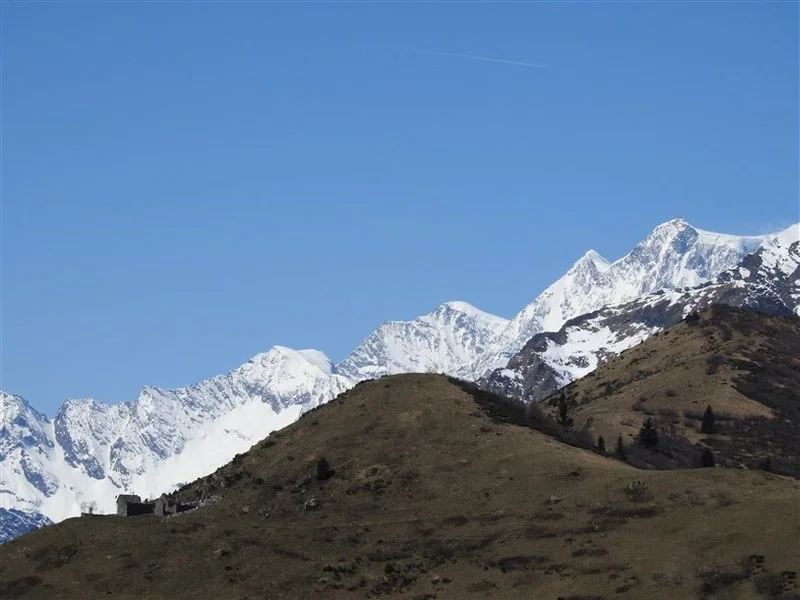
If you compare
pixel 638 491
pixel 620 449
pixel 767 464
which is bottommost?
pixel 638 491

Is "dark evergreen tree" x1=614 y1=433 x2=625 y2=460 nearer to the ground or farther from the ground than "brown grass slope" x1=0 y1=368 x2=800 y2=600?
farther from the ground

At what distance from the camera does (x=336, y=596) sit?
122 metres

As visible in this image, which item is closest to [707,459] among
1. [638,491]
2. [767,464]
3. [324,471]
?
[767,464]

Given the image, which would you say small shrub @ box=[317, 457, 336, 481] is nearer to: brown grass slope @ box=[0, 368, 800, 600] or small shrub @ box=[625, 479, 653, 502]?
brown grass slope @ box=[0, 368, 800, 600]

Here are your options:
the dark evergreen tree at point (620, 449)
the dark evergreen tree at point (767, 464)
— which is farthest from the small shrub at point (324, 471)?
the dark evergreen tree at point (767, 464)

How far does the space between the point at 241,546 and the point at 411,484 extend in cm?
2625

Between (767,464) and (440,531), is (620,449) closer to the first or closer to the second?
(767,464)

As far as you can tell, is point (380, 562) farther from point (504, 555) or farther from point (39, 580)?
point (39, 580)

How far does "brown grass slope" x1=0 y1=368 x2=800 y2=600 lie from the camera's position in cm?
11750

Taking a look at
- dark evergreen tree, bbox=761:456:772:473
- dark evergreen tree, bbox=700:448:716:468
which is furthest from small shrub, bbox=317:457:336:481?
dark evergreen tree, bbox=761:456:772:473

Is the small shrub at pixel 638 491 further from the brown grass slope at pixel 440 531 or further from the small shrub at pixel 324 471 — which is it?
the small shrub at pixel 324 471

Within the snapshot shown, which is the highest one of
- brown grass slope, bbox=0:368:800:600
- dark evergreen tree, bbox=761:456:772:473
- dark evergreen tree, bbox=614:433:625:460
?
dark evergreen tree, bbox=614:433:625:460

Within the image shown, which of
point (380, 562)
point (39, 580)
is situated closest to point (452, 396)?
point (380, 562)

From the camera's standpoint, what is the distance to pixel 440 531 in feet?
458
